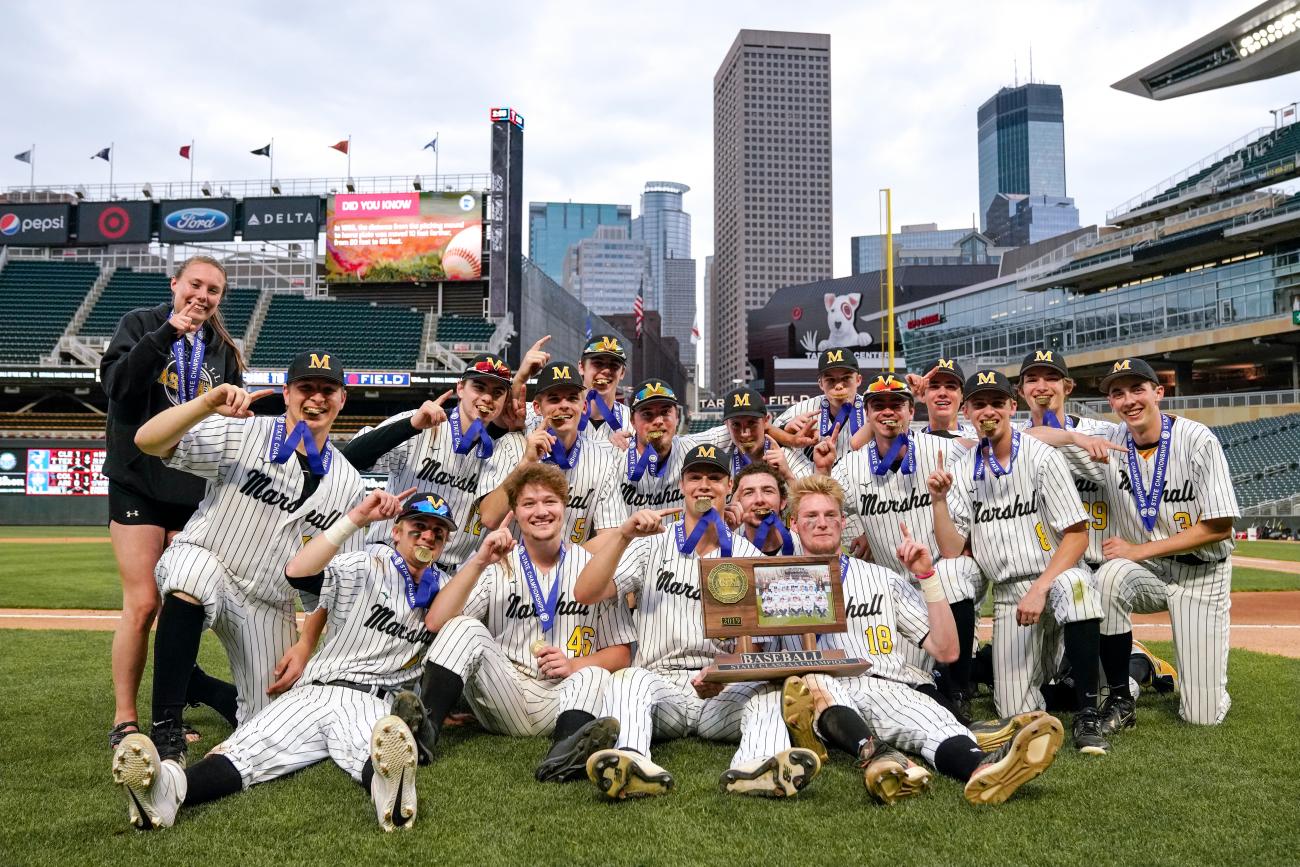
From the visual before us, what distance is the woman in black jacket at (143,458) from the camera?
3.59 meters

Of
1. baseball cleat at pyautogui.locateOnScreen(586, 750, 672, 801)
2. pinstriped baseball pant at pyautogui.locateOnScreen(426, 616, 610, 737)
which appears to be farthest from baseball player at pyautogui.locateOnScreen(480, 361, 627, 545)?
baseball cleat at pyautogui.locateOnScreen(586, 750, 672, 801)

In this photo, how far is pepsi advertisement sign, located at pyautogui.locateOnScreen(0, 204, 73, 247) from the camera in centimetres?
3366

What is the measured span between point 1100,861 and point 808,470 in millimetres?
2856

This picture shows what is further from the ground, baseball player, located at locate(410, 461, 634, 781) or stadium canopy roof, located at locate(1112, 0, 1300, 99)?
stadium canopy roof, located at locate(1112, 0, 1300, 99)

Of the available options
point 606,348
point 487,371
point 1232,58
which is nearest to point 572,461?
point 487,371

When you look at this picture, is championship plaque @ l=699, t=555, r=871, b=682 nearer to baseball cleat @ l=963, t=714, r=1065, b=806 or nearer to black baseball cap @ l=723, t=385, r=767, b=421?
baseball cleat @ l=963, t=714, r=1065, b=806

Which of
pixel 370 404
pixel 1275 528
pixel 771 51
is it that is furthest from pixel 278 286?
pixel 771 51

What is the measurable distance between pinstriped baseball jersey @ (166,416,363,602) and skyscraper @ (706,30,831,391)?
456 ft

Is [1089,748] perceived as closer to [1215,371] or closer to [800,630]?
[800,630]

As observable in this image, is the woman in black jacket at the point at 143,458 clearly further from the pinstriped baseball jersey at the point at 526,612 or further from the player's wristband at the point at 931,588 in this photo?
the player's wristband at the point at 931,588

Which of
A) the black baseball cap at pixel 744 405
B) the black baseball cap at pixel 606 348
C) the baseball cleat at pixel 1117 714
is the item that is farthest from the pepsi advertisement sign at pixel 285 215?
the baseball cleat at pixel 1117 714

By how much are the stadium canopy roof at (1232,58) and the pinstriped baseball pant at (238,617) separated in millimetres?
32439

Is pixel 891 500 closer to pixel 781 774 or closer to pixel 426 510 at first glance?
pixel 781 774

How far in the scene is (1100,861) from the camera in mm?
2488
